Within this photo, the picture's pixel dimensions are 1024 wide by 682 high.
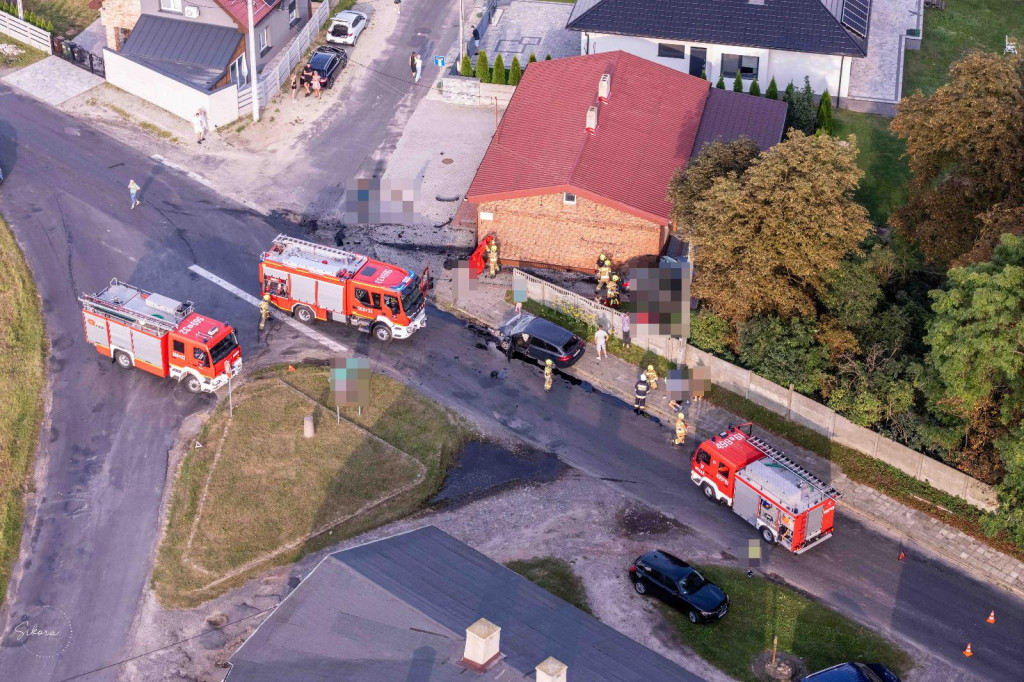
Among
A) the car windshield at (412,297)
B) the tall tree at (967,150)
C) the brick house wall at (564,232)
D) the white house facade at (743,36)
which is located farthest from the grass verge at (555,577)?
the white house facade at (743,36)

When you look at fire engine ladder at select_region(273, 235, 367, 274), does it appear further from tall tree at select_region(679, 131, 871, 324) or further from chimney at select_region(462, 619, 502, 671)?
chimney at select_region(462, 619, 502, 671)

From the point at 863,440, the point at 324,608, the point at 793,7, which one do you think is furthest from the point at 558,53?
the point at 324,608

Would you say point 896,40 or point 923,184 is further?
point 896,40

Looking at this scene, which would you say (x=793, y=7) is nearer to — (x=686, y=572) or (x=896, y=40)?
(x=896, y=40)

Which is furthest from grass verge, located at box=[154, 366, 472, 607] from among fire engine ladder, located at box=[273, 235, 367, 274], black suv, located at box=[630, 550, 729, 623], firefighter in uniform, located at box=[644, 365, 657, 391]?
black suv, located at box=[630, 550, 729, 623]

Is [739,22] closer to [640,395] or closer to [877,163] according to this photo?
[877,163]
